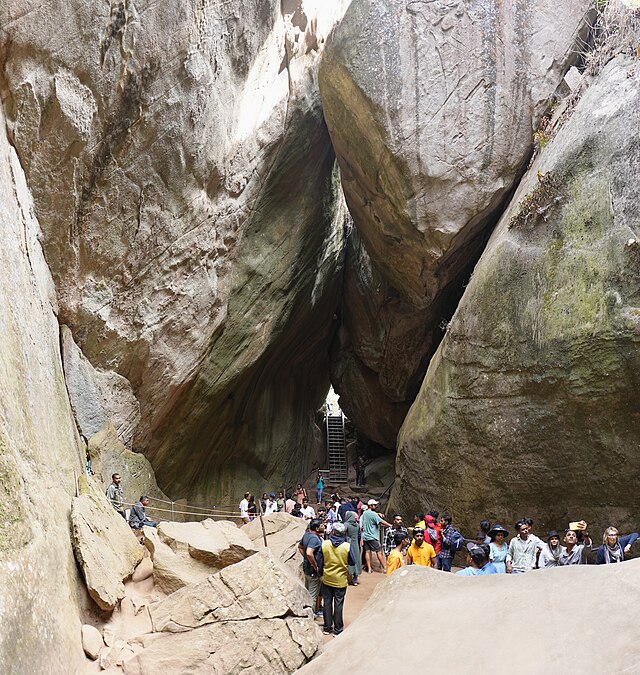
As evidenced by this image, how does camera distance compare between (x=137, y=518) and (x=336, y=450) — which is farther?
(x=336, y=450)

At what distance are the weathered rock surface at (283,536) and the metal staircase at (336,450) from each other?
1228 cm

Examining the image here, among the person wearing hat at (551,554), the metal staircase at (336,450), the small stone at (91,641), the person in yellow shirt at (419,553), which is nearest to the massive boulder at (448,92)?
the person in yellow shirt at (419,553)

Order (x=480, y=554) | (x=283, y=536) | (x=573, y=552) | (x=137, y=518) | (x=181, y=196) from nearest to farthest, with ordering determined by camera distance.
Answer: (x=480, y=554)
(x=573, y=552)
(x=283, y=536)
(x=137, y=518)
(x=181, y=196)

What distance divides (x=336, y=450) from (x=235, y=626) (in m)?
19.7

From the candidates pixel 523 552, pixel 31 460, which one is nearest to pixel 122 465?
pixel 31 460

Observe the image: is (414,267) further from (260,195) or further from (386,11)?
(386,11)

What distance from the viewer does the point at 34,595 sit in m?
4.92

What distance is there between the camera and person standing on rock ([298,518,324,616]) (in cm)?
677

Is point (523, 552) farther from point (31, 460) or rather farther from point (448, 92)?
point (448, 92)

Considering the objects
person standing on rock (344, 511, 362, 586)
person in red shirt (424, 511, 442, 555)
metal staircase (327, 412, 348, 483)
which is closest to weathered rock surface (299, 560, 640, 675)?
person standing on rock (344, 511, 362, 586)

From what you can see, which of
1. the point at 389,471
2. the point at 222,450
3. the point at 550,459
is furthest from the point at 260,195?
the point at 389,471

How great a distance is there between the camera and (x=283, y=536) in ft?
31.3

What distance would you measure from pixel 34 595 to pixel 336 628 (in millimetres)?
3169

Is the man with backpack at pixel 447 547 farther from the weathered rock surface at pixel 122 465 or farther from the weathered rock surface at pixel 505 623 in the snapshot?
the weathered rock surface at pixel 122 465
